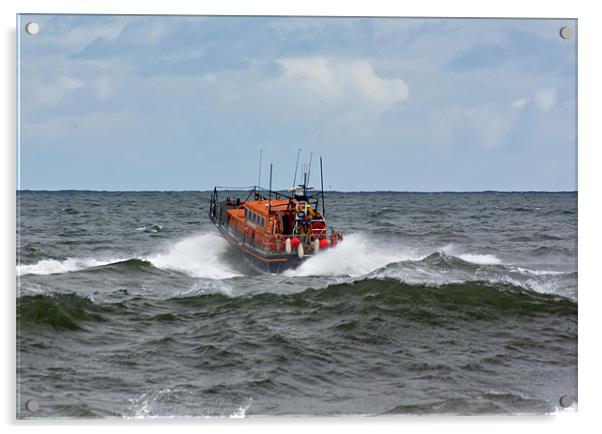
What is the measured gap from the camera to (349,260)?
50.7 feet

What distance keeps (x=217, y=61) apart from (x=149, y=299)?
3.81 metres

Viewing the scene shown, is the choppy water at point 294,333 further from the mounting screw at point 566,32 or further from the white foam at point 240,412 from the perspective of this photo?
the mounting screw at point 566,32

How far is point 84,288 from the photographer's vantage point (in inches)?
420

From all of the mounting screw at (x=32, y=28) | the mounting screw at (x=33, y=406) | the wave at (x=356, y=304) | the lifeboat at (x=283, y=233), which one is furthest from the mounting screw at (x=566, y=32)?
the mounting screw at (x=33, y=406)

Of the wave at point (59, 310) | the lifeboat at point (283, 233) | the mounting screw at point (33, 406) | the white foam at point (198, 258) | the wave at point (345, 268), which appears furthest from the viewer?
the lifeboat at point (283, 233)

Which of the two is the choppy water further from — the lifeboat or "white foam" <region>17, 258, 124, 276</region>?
the lifeboat

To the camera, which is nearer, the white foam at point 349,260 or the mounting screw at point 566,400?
the mounting screw at point 566,400

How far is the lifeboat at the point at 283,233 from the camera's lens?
49.5 feet

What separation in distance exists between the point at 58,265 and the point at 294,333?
4.16m

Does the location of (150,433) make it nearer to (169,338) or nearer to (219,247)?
(169,338)

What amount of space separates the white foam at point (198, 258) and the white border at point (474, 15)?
6.00m

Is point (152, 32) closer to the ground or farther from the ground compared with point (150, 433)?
farther from the ground

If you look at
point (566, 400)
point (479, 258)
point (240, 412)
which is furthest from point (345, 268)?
point (240, 412)
